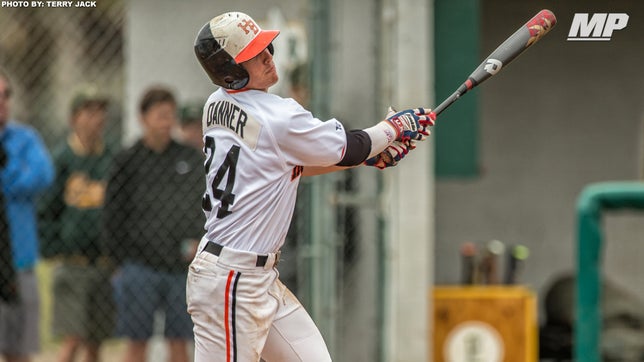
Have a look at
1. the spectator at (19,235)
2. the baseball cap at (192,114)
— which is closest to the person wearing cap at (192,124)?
the baseball cap at (192,114)

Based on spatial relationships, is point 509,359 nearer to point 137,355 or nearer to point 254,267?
point 137,355

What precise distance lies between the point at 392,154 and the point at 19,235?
8.98 ft

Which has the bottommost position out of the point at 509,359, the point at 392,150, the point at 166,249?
the point at 509,359

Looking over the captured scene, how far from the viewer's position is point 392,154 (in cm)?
448

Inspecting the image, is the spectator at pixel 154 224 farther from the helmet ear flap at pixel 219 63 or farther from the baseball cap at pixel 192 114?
the helmet ear flap at pixel 219 63

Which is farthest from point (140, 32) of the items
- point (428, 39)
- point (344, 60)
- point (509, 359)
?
point (509, 359)

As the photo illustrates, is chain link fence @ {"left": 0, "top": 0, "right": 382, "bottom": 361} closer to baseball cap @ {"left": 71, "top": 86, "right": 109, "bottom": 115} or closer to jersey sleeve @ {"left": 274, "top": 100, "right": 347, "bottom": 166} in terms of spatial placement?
baseball cap @ {"left": 71, "top": 86, "right": 109, "bottom": 115}

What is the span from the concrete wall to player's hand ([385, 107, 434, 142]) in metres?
3.78

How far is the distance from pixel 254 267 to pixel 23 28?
16.6 ft

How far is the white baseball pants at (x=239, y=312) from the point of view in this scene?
4117mm

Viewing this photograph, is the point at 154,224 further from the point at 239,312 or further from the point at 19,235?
the point at 239,312

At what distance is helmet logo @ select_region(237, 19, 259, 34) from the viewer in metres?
4.18

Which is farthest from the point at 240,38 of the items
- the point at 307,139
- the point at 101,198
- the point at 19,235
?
the point at 101,198

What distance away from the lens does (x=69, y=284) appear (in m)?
7.16
